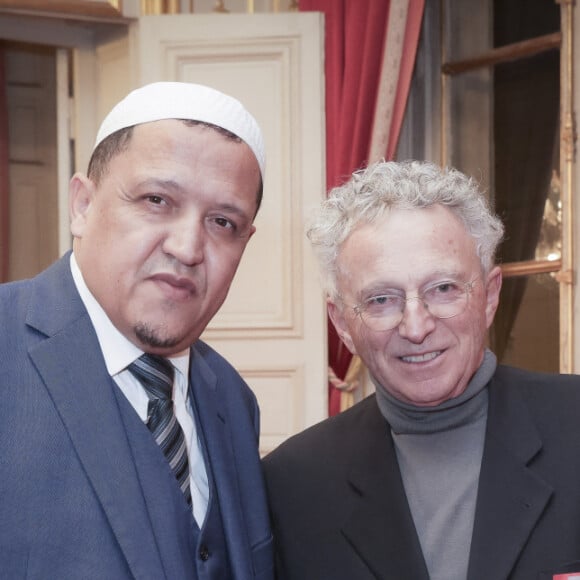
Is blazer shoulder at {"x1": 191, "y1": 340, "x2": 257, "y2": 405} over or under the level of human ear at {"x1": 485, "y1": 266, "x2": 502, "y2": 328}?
under

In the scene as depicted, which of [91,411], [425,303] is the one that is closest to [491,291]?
[425,303]

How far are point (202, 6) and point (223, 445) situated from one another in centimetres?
360

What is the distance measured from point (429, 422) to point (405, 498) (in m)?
0.14

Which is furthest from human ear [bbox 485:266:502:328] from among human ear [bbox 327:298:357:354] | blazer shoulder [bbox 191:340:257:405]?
blazer shoulder [bbox 191:340:257:405]

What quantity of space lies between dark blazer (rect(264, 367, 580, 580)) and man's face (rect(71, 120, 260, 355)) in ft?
1.74

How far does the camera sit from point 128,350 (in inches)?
58.0

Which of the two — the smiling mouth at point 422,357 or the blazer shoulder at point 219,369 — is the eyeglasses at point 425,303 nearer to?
the smiling mouth at point 422,357

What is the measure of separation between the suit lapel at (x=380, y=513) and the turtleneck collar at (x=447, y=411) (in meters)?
0.07

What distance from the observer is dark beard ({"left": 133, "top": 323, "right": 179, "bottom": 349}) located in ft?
4.68

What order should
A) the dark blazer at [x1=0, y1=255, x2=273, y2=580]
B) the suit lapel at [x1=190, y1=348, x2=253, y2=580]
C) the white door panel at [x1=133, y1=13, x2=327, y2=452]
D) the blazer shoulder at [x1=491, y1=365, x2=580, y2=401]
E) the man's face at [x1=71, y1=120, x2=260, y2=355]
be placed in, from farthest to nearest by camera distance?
the white door panel at [x1=133, y1=13, x2=327, y2=452]
the blazer shoulder at [x1=491, y1=365, x2=580, y2=401]
the suit lapel at [x1=190, y1=348, x2=253, y2=580]
the man's face at [x1=71, y1=120, x2=260, y2=355]
the dark blazer at [x1=0, y1=255, x2=273, y2=580]

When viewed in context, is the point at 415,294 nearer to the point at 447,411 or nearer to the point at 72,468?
the point at 447,411

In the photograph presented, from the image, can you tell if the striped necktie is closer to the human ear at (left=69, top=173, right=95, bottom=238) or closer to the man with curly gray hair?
the human ear at (left=69, top=173, right=95, bottom=238)

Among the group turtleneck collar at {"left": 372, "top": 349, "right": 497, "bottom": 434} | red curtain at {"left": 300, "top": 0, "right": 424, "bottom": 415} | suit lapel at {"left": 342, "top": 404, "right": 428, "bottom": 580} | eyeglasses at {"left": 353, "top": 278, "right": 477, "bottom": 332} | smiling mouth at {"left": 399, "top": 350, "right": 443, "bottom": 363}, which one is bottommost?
suit lapel at {"left": 342, "top": 404, "right": 428, "bottom": 580}

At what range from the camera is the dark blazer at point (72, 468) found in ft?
4.14
